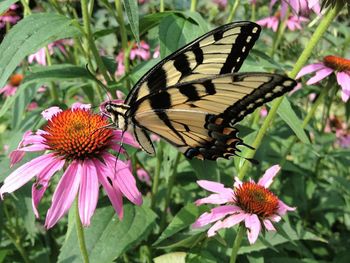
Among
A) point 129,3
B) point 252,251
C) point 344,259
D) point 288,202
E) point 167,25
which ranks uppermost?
point 129,3

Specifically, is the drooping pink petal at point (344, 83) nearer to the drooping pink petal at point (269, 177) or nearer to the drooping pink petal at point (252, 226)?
the drooping pink petal at point (269, 177)

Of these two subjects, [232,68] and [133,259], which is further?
[133,259]

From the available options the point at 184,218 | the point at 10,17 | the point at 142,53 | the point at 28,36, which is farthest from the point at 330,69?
the point at 10,17

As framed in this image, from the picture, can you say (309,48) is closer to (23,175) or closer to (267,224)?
(267,224)

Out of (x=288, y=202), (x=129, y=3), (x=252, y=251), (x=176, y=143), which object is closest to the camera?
(x=129, y=3)

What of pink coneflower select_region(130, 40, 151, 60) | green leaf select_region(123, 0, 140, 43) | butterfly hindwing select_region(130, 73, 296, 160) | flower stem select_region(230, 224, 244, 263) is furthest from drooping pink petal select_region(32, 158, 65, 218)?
pink coneflower select_region(130, 40, 151, 60)

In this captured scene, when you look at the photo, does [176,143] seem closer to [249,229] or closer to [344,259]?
[249,229]

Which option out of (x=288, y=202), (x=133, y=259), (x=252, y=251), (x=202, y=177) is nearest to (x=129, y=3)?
(x=202, y=177)

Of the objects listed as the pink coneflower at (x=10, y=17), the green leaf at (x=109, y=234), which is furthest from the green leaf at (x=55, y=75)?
the pink coneflower at (x=10, y=17)
